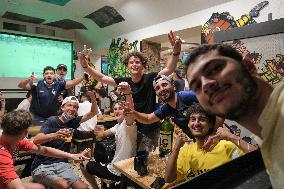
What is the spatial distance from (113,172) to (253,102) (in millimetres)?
2021

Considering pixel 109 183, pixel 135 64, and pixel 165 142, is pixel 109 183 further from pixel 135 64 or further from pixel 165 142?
pixel 135 64

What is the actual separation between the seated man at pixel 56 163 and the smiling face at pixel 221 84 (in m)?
1.79

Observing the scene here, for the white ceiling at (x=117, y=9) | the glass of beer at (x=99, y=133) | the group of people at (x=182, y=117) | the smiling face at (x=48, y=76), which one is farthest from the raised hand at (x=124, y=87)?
the white ceiling at (x=117, y=9)

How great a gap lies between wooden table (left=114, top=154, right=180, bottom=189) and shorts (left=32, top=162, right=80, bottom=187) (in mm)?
829

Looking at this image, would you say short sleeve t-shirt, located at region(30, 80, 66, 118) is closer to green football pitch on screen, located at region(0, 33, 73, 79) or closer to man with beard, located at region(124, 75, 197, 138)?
man with beard, located at region(124, 75, 197, 138)

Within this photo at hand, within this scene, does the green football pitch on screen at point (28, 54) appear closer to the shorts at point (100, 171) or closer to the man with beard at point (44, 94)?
the man with beard at point (44, 94)

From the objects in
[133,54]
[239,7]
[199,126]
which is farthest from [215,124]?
[239,7]

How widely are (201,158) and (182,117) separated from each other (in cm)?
52

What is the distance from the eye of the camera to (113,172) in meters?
2.39

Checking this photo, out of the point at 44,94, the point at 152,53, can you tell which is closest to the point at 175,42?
the point at 44,94

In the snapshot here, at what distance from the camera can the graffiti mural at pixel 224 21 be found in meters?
3.41

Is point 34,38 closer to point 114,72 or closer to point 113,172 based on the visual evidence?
point 114,72

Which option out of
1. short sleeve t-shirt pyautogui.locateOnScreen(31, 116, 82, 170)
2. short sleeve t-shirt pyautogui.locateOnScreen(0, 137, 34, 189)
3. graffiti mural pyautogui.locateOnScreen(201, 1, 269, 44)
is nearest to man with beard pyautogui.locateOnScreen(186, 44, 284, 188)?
short sleeve t-shirt pyautogui.locateOnScreen(0, 137, 34, 189)

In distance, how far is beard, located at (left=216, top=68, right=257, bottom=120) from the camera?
2.09 ft
